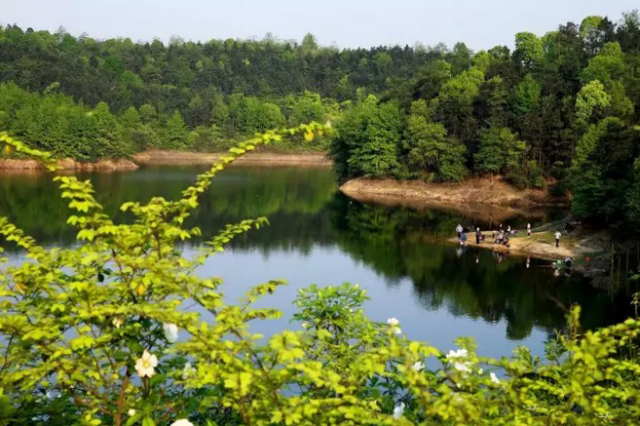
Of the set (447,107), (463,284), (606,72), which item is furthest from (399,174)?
(463,284)

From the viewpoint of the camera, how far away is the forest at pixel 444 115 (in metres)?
46.9

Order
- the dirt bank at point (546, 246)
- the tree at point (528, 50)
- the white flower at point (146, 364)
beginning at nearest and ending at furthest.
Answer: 1. the white flower at point (146, 364)
2. the dirt bank at point (546, 246)
3. the tree at point (528, 50)

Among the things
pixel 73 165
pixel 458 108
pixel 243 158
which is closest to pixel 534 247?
pixel 458 108

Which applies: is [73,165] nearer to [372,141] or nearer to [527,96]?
[372,141]

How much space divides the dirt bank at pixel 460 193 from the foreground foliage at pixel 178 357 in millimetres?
53590

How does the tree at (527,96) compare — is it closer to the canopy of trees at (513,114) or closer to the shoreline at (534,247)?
the canopy of trees at (513,114)

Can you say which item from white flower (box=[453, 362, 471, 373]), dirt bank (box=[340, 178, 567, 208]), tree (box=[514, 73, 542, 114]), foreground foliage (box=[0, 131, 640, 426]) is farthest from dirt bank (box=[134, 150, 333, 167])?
white flower (box=[453, 362, 471, 373])

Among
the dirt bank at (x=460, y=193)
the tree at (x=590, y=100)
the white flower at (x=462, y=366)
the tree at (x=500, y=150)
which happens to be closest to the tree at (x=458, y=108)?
the tree at (x=500, y=150)

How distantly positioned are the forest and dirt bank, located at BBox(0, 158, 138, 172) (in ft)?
3.88

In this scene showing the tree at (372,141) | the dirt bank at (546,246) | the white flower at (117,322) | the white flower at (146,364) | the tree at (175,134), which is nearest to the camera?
the white flower at (146,364)

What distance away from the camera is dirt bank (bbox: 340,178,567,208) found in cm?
5628

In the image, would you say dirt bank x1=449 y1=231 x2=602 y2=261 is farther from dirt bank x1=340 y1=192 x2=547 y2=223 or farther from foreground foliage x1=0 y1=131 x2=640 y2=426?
foreground foliage x1=0 y1=131 x2=640 y2=426

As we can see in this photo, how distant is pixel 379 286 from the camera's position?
29.8 metres

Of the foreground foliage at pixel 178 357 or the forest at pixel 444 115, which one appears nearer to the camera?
the foreground foliage at pixel 178 357
